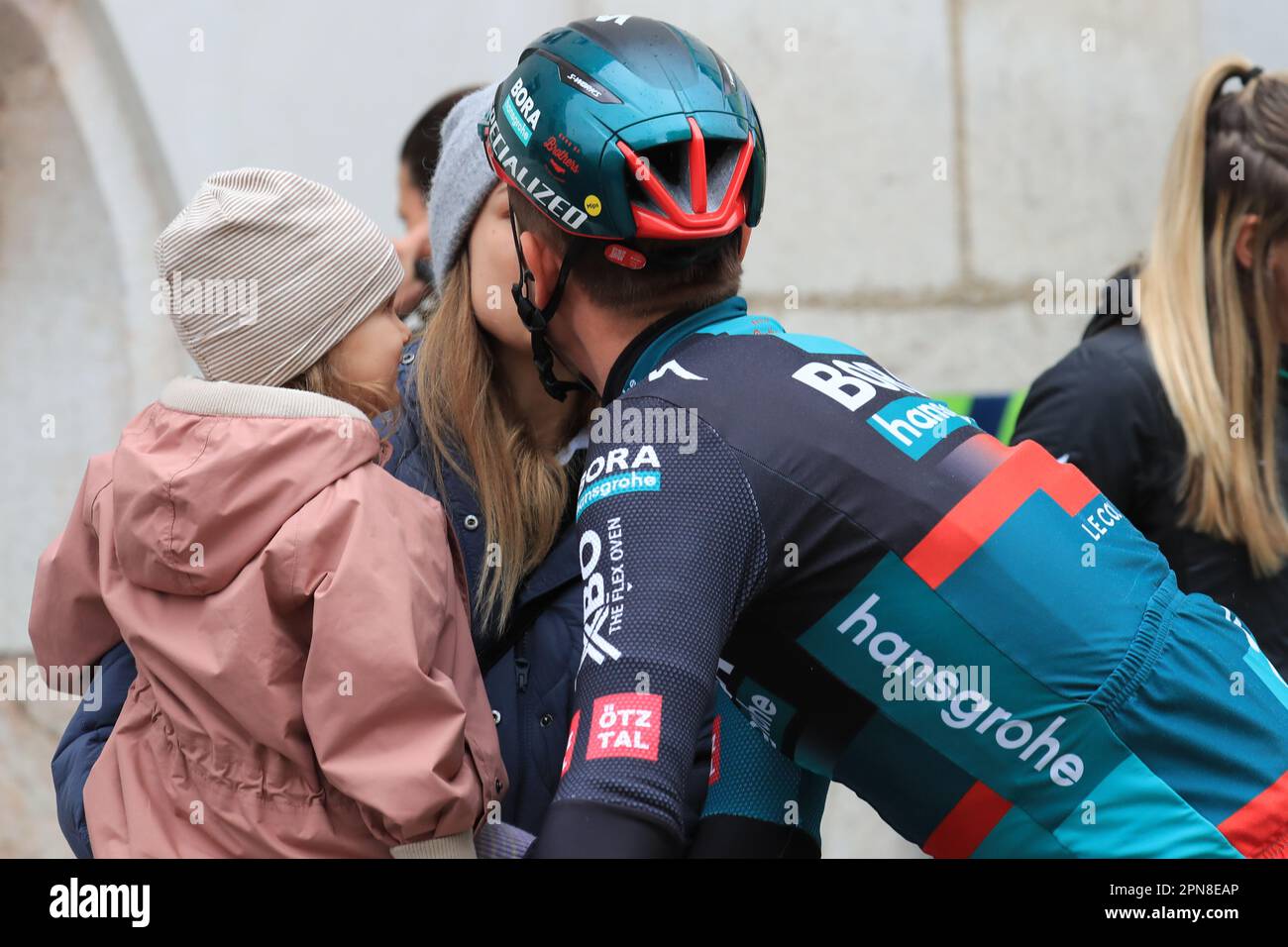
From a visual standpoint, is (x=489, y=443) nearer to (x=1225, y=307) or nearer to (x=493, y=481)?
(x=493, y=481)

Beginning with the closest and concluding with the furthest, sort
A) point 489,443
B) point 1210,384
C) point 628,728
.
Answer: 1. point 628,728
2. point 489,443
3. point 1210,384

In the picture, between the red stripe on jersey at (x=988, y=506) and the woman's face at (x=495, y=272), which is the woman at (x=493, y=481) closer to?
the woman's face at (x=495, y=272)

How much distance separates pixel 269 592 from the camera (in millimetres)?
1928

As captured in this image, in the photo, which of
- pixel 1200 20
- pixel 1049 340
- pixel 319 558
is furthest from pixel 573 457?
pixel 1200 20

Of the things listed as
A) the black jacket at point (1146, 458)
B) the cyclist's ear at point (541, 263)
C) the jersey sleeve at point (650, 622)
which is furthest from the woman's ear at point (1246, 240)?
the jersey sleeve at point (650, 622)

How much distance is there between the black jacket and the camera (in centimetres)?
296

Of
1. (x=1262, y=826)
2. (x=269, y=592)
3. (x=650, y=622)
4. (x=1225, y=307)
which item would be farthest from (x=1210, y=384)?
(x=269, y=592)

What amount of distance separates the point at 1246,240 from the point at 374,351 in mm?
1952

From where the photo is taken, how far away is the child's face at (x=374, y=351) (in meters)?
2.24

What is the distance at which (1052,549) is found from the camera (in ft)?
5.52

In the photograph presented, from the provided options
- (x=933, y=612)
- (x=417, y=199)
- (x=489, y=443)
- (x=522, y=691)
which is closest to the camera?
(x=933, y=612)

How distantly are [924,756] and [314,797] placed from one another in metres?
0.83

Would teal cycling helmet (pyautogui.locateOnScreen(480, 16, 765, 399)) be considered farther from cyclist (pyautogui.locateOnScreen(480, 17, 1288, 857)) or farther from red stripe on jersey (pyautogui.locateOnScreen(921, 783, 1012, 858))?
red stripe on jersey (pyautogui.locateOnScreen(921, 783, 1012, 858))

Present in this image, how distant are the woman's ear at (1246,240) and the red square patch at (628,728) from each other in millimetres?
2162
